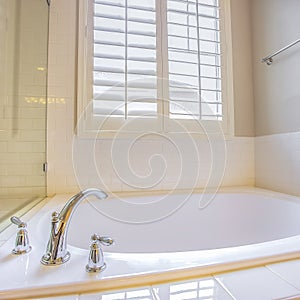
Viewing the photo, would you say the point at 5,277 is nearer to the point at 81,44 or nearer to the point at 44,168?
the point at 44,168

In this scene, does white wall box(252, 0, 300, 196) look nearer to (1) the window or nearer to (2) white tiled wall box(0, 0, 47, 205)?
(1) the window

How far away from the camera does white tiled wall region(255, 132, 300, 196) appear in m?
1.29

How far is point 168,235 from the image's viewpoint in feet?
4.22

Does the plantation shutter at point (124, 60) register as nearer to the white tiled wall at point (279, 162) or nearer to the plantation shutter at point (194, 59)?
the plantation shutter at point (194, 59)

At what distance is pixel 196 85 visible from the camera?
1.56 metres

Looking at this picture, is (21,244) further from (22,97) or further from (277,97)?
(277,97)

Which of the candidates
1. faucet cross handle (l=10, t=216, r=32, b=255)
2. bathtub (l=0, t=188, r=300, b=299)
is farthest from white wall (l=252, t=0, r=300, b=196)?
faucet cross handle (l=10, t=216, r=32, b=255)

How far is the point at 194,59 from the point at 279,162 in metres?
0.91

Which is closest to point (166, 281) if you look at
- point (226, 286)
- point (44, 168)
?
point (226, 286)

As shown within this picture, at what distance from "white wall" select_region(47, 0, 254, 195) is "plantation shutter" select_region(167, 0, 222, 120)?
0.26m

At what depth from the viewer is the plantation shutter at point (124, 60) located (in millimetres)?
1411

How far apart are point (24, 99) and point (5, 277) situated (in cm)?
108

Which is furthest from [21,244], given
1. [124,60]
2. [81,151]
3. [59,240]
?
[124,60]

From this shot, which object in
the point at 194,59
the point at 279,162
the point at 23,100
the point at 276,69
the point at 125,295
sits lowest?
the point at 125,295
